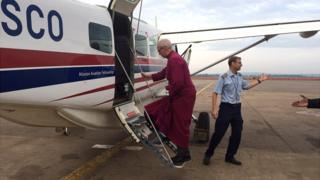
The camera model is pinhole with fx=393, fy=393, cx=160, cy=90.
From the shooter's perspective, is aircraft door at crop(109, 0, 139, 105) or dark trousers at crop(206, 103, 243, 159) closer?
aircraft door at crop(109, 0, 139, 105)

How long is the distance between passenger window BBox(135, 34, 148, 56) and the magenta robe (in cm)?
174

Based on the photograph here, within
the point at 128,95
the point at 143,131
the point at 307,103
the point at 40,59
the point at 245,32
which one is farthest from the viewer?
the point at 245,32

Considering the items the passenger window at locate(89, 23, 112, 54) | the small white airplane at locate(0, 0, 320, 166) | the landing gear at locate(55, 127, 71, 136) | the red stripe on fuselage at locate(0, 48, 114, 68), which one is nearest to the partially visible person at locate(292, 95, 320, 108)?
the small white airplane at locate(0, 0, 320, 166)

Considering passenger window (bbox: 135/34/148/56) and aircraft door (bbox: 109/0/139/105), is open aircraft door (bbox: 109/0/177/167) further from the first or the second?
passenger window (bbox: 135/34/148/56)

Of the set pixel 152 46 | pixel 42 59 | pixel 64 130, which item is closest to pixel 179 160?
pixel 42 59

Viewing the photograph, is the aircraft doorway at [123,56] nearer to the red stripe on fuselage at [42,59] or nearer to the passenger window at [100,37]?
the passenger window at [100,37]

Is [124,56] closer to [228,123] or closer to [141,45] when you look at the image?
[141,45]

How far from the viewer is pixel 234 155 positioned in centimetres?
749

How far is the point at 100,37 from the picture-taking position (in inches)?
227

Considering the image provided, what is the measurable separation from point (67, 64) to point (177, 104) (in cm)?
175

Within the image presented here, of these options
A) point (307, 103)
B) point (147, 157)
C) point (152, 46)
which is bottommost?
point (147, 157)

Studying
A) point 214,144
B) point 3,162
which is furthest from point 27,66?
point 214,144

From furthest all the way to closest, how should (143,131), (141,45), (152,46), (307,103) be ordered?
(152,46), (141,45), (307,103), (143,131)

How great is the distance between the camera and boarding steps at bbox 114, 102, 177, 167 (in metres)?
5.82
